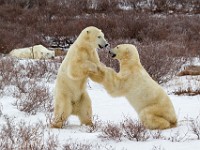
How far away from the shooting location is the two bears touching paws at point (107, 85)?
4.43 m

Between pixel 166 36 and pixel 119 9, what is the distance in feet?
21.4

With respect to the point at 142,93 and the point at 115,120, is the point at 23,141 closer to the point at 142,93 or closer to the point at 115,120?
the point at 142,93

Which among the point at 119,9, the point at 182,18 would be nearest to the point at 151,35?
the point at 182,18

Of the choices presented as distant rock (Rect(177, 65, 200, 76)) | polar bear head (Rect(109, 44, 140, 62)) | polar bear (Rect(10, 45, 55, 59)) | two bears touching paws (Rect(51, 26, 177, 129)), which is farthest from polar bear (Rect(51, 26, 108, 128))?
polar bear (Rect(10, 45, 55, 59))

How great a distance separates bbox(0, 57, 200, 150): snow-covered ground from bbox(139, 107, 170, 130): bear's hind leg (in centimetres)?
9

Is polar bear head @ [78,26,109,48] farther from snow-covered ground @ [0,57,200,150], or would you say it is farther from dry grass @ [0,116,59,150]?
dry grass @ [0,116,59,150]

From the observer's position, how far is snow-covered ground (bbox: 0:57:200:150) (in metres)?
3.64

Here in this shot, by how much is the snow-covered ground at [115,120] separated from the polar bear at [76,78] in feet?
0.57

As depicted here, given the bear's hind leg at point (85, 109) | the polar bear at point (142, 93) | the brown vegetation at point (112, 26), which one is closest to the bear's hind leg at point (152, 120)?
the polar bear at point (142, 93)

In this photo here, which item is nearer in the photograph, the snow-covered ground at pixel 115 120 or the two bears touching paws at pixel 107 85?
the snow-covered ground at pixel 115 120

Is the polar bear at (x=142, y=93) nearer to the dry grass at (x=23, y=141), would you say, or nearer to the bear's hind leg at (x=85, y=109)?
the bear's hind leg at (x=85, y=109)

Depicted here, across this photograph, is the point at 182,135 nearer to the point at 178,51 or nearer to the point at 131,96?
the point at 131,96

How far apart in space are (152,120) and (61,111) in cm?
99

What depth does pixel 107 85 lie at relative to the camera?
14.5 ft
